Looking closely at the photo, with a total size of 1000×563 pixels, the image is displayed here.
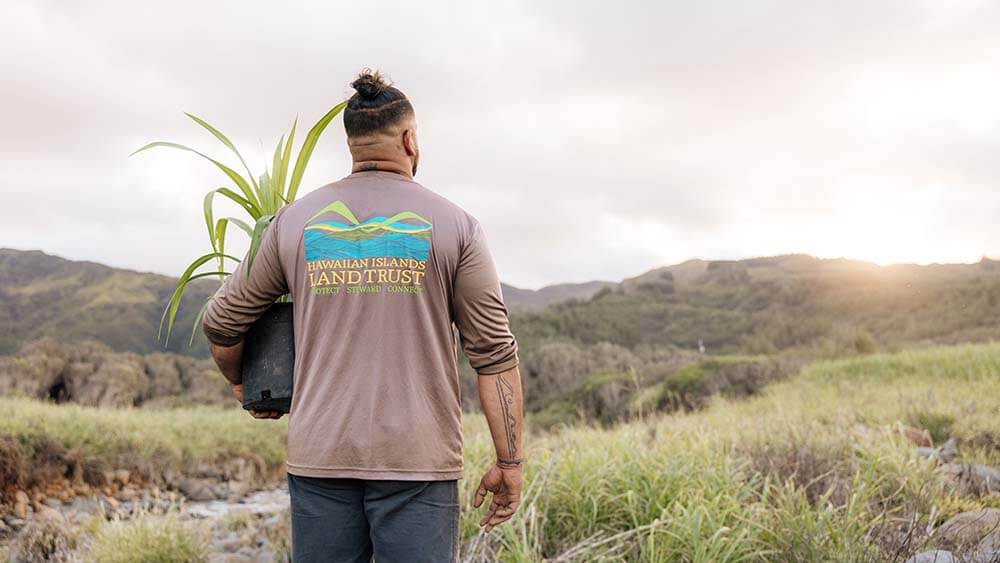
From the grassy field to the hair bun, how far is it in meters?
2.56

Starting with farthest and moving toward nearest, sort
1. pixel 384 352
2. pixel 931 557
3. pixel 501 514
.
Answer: pixel 931 557
pixel 501 514
pixel 384 352

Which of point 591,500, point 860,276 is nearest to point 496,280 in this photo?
point 591,500

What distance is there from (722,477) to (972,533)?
145cm

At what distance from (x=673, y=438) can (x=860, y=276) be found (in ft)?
140

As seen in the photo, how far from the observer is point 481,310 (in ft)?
9.14

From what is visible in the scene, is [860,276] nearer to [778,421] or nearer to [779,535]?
[778,421]

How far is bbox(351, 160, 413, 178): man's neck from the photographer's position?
9.38 feet

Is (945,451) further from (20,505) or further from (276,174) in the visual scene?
(20,505)

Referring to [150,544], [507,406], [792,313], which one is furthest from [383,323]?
[792,313]

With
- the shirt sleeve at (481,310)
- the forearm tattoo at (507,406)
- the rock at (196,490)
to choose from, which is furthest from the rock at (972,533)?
the rock at (196,490)

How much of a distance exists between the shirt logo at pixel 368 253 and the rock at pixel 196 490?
752 cm

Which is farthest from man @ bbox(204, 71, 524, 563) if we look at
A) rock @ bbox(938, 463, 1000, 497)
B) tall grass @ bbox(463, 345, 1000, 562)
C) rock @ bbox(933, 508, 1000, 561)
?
rock @ bbox(938, 463, 1000, 497)

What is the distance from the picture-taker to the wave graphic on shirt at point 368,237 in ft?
8.75

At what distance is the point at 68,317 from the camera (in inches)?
1209
